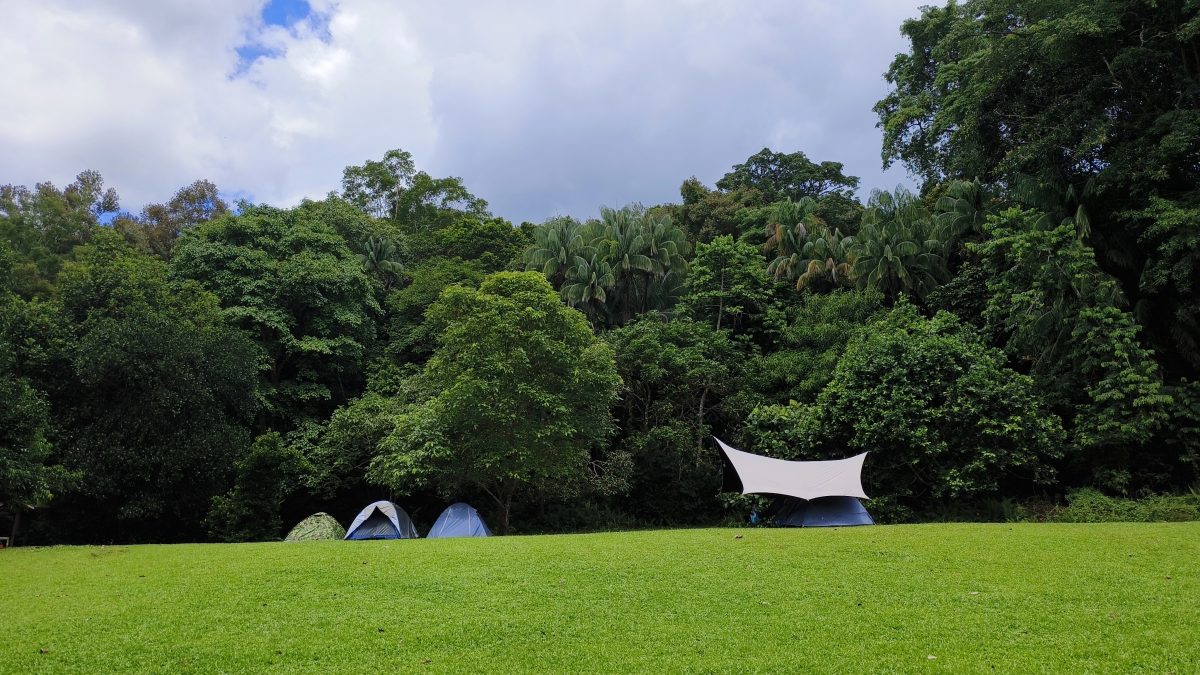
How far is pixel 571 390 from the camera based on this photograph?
22.6 meters

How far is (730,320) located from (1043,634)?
78.4 ft

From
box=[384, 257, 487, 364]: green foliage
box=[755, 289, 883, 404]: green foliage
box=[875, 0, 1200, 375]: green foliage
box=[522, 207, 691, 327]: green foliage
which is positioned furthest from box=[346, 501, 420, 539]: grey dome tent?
box=[875, 0, 1200, 375]: green foliage

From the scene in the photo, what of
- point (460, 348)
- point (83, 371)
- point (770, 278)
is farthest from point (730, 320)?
point (83, 371)

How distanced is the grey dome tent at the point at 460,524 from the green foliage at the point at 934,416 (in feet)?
33.9

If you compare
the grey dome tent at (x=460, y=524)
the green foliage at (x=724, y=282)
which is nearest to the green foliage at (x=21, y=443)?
the grey dome tent at (x=460, y=524)

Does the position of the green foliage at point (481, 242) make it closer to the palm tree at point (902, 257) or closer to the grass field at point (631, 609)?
the palm tree at point (902, 257)

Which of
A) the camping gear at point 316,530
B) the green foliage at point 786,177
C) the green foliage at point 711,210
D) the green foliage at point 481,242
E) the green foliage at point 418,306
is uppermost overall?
the green foliage at point 786,177

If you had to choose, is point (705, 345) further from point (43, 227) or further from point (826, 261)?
point (43, 227)

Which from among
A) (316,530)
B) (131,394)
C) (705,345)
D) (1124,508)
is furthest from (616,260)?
(1124,508)

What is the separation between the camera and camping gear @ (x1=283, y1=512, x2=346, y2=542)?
833 inches

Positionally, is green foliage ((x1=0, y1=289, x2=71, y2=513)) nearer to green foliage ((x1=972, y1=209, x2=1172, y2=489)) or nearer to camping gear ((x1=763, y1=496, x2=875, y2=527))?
camping gear ((x1=763, y1=496, x2=875, y2=527))

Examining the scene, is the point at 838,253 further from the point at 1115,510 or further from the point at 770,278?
the point at 1115,510

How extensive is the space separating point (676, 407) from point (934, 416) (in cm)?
975

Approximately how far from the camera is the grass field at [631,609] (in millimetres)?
6031
